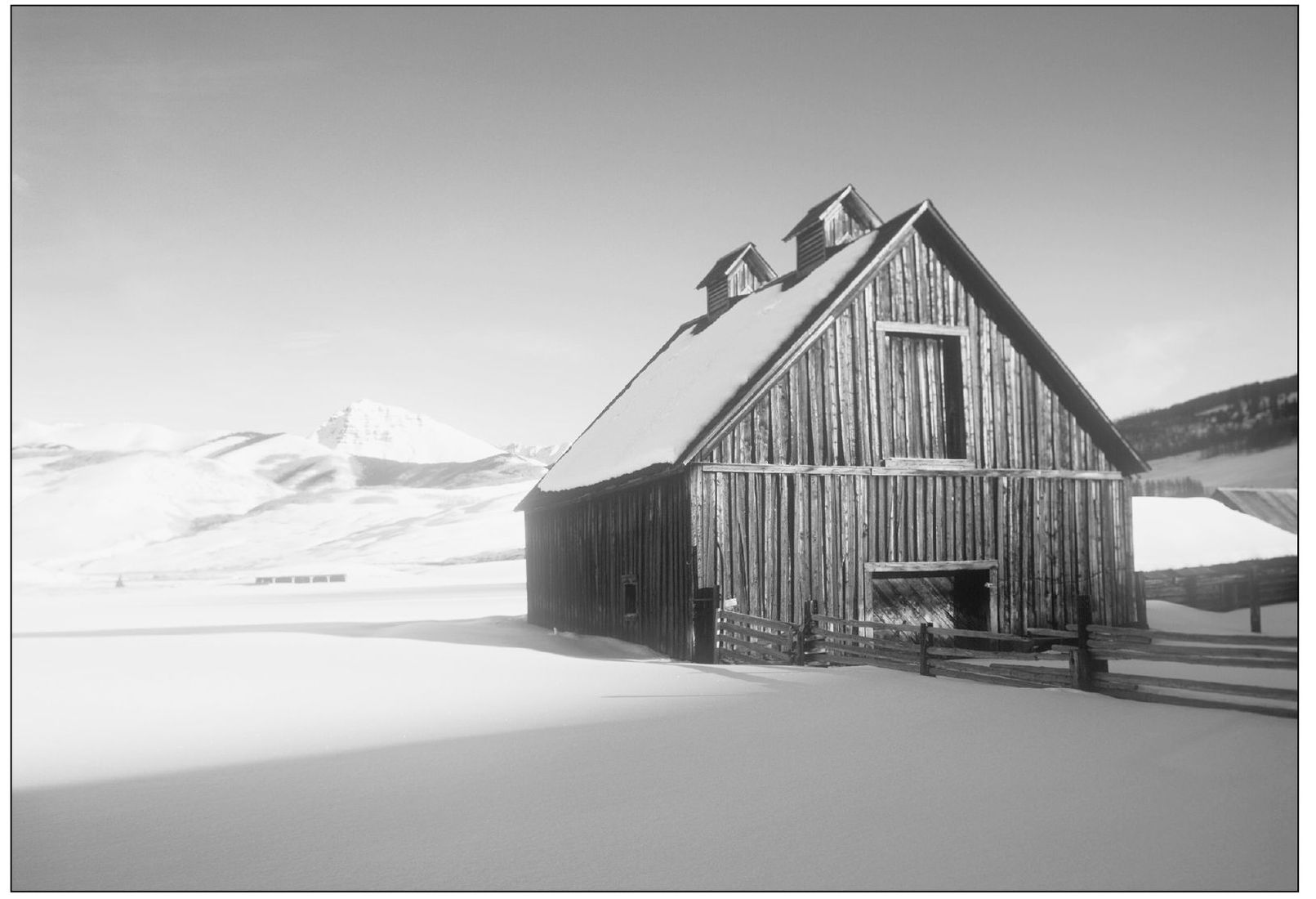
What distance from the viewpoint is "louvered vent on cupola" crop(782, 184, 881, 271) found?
1816 centimetres

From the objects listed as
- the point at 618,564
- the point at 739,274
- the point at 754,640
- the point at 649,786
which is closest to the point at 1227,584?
the point at 754,640

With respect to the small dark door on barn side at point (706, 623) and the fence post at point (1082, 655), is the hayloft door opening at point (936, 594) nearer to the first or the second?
the small dark door on barn side at point (706, 623)

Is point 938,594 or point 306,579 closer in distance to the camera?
point 938,594

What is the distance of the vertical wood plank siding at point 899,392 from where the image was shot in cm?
1537

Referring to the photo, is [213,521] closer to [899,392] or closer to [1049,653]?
[899,392]

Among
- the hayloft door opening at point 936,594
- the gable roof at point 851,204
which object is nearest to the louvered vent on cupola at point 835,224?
the gable roof at point 851,204

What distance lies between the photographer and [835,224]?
18406mm

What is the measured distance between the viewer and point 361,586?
43.8 metres

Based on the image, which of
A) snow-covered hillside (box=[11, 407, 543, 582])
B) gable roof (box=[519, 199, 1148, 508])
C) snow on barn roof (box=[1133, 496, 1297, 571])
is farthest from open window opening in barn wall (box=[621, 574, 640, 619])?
snow-covered hillside (box=[11, 407, 543, 582])

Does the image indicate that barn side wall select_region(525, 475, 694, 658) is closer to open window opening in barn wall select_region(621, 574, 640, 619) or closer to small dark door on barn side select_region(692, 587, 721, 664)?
open window opening in barn wall select_region(621, 574, 640, 619)

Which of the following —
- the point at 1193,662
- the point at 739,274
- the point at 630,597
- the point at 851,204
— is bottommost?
the point at 630,597

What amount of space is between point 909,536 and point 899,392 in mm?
2281

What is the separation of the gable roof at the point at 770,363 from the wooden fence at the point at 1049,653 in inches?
115

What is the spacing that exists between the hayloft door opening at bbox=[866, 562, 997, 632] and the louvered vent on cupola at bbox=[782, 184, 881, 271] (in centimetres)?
614
